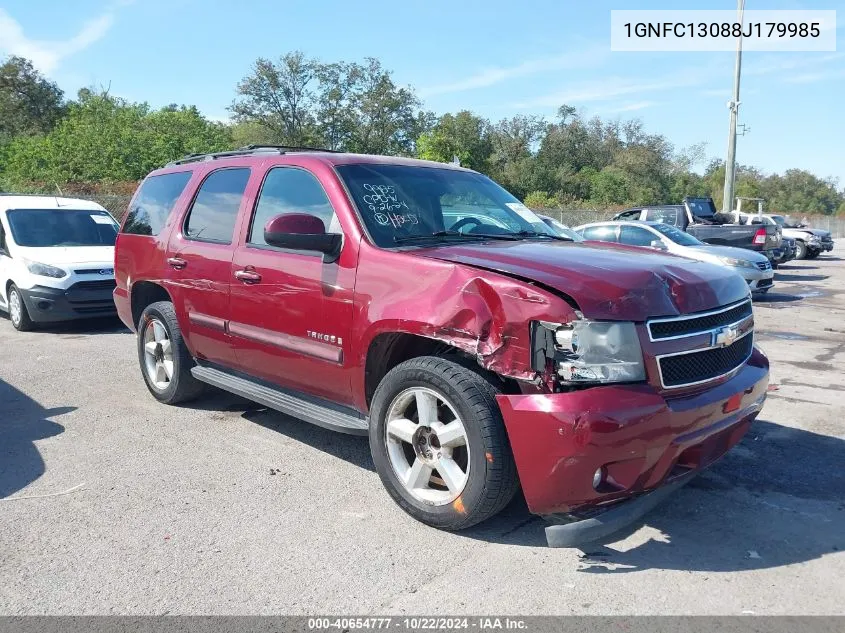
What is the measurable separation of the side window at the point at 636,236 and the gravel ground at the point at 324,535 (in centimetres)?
821

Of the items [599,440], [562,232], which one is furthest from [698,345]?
[562,232]

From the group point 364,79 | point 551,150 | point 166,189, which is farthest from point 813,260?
point 551,150

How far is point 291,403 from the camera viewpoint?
4289mm

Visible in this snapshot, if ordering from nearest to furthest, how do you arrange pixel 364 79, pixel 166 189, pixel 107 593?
pixel 107 593
pixel 166 189
pixel 364 79

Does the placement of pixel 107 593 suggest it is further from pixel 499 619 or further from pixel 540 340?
pixel 540 340

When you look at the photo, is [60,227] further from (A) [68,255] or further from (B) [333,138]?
(B) [333,138]

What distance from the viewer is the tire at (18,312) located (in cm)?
910

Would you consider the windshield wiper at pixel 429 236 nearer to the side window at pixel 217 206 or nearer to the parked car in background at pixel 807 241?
the side window at pixel 217 206

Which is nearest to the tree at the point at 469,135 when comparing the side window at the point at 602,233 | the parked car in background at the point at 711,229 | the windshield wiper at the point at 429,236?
the parked car in background at the point at 711,229

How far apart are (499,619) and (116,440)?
322 centimetres

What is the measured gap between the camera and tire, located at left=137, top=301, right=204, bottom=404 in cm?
541

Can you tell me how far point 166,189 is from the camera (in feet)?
19.0

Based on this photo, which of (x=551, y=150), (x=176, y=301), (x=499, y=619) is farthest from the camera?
(x=551, y=150)

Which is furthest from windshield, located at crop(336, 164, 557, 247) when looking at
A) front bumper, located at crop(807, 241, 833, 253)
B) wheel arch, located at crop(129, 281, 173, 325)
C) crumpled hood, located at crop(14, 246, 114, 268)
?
front bumper, located at crop(807, 241, 833, 253)
